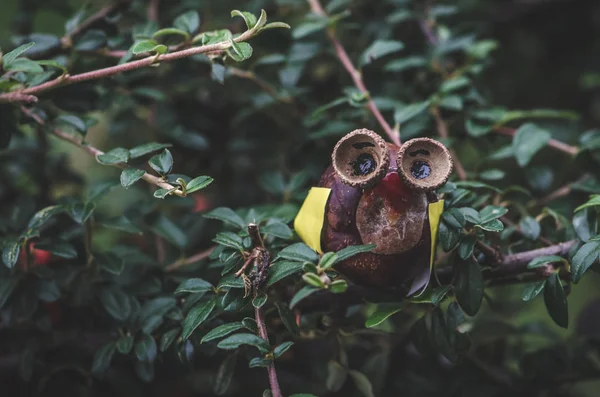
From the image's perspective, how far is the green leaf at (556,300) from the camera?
67 cm

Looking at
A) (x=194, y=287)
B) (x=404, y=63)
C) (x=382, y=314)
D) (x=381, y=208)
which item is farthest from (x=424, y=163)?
(x=404, y=63)

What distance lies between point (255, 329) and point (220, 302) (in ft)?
0.15

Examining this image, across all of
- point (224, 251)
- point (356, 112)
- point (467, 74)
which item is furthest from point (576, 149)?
point (224, 251)

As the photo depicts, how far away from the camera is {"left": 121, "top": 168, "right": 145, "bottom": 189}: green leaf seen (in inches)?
25.3

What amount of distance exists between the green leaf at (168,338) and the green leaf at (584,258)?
1.43ft

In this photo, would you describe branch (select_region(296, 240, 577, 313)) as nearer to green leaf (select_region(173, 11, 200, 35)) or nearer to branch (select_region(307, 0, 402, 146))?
branch (select_region(307, 0, 402, 146))

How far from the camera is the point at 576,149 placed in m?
0.91

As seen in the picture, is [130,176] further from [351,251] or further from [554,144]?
[554,144]

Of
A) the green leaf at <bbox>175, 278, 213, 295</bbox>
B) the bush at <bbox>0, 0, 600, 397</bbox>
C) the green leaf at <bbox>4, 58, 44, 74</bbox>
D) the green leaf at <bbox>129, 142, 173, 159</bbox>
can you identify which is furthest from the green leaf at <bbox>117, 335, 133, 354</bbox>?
the green leaf at <bbox>4, 58, 44, 74</bbox>

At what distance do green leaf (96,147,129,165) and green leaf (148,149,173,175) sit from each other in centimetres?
4

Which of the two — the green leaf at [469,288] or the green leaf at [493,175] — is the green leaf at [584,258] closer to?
the green leaf at [469,288]

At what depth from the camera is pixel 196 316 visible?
65 centimetres

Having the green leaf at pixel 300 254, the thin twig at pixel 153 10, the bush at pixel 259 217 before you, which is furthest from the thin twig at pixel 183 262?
the thin twig at pixel 153 10

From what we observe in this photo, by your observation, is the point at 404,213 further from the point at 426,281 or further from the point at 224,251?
the point at 224,251
